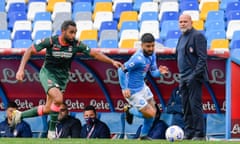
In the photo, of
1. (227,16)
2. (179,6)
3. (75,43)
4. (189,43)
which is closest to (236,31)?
(227,16)

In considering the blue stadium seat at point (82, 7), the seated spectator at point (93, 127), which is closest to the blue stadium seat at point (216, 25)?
the blue stadium seat at point (82, 7)

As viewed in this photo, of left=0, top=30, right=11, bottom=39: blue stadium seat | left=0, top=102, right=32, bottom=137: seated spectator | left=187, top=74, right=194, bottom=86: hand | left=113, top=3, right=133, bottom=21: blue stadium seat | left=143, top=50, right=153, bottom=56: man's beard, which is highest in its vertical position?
left=113, top=3, right=133, bottom=21: blue stadium seat

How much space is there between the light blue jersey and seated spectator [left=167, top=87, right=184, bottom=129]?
1509 millimetres

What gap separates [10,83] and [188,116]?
13.5 ft

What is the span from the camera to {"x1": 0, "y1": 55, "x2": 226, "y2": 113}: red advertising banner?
1279 cm

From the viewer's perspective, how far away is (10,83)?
1366 cm

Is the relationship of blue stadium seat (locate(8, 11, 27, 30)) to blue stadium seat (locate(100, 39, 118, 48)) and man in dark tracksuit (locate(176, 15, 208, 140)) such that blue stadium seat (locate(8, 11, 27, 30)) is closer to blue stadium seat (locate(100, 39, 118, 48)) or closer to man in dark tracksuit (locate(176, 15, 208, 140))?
blue stadium seat (locate(100, 39, 118, 48))

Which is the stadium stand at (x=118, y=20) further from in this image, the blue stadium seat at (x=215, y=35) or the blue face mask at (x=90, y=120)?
the blue face mask at (x=90, y=120)

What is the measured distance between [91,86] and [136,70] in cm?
255

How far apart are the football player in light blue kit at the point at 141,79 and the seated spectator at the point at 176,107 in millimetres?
1292

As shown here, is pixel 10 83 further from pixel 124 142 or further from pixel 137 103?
pixel 124 142

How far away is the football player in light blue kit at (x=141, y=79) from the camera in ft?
34.9

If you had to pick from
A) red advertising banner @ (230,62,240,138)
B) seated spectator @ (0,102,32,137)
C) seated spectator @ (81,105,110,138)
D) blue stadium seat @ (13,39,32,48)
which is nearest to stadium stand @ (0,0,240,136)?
blue stadium seat @ (13,39,32,48)

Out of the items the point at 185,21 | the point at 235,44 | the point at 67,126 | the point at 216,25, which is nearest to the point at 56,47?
the point at 185,21
